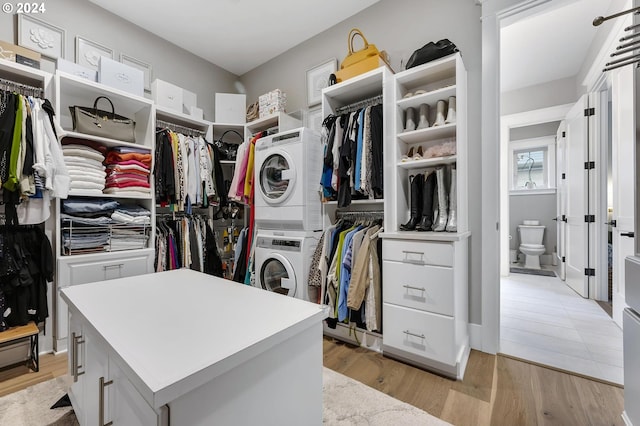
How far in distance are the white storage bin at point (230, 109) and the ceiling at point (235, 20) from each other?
0.56 meters

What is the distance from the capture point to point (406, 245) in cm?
186

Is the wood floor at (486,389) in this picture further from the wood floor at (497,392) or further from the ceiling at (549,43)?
the ceiling at (549,43)

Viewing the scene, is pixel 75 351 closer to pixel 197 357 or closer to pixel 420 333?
pixel 197 357

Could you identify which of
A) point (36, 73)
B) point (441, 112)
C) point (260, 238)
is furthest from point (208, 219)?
point (441, 112)

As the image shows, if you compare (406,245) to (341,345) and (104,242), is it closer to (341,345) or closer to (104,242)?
(341,345)

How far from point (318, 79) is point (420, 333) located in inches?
104

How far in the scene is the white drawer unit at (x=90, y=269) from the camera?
206 cm

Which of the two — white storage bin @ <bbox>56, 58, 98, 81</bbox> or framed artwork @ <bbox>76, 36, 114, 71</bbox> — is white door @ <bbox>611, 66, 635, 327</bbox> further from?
framed artwork @ <bbox>76, 36, 114, 71</bbox>

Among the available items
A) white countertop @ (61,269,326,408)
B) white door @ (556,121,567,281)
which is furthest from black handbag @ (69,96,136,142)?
white door @ (556,121,567,281)

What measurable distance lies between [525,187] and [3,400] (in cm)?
714

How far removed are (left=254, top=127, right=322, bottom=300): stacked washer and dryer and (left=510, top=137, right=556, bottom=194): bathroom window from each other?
16.2 feet

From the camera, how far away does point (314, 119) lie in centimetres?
300

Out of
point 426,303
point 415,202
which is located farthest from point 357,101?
point 426,303

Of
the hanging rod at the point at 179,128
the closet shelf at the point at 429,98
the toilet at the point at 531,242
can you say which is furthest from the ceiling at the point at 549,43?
the hanging rod at the point at 179,128
